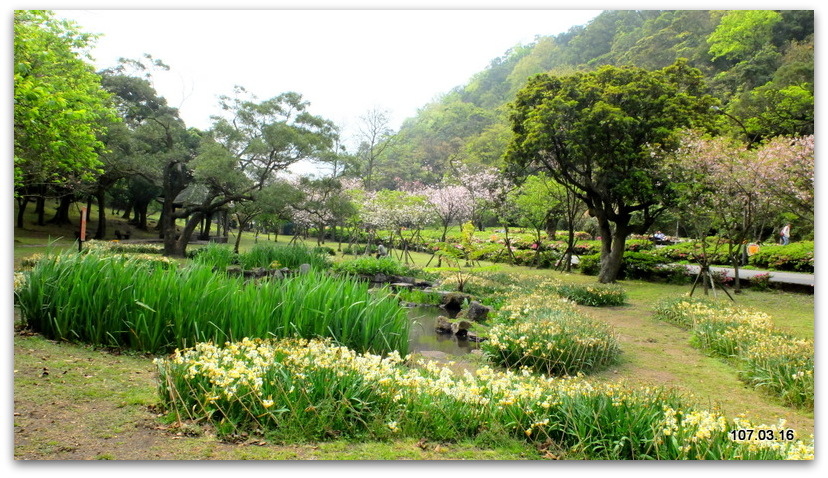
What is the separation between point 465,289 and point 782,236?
5.82m

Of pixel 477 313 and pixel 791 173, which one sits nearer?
pixel 791 173

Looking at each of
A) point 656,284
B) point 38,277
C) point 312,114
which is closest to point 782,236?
point 656,284

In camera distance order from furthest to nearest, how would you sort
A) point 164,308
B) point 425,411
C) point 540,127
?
point 540,127 → point 164,308 → point 425,411

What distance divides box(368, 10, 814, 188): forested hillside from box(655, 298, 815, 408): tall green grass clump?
2.13m

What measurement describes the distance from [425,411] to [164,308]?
7.61 feet

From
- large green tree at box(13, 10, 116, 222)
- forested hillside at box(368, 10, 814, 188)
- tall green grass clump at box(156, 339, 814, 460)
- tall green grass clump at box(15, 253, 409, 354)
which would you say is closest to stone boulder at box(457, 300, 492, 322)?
tall green grass clump at box(15, 253, 409, 354)

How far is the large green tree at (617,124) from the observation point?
9195 mm

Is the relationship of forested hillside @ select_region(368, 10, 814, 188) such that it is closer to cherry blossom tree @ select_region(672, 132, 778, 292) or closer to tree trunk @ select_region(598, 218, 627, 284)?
cherry blossom tree @ select_region(672, 132, 778, 292)

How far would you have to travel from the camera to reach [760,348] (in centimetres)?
374

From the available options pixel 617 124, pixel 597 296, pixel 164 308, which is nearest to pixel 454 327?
pixel 597 296

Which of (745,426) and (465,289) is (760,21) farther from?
(465,289)

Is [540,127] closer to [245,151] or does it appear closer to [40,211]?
[245,151]

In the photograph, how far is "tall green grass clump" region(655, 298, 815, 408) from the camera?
3.17 meters

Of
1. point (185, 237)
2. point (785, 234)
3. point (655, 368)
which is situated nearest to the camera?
point (655, 368)
